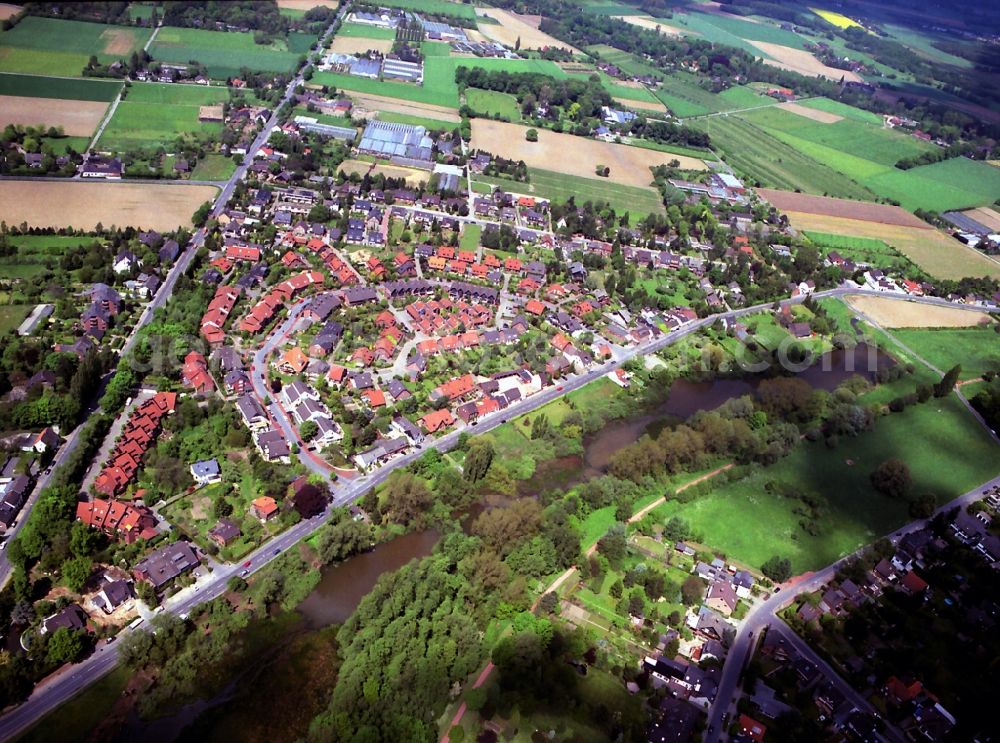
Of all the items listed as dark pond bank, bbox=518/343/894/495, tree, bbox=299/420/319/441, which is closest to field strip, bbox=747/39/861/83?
dark pond bank, bbox=518/343/894/495

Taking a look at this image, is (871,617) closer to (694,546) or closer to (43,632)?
(694,546)

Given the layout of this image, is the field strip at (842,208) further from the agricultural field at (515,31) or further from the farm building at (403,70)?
the agricultural field at (515,31)

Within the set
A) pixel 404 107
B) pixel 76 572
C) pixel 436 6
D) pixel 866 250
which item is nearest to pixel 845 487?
pixel 866 250

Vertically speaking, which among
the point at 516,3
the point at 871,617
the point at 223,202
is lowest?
the point at 871,617

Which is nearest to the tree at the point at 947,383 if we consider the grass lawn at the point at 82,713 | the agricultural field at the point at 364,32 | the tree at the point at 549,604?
the tree at the point at 549,604

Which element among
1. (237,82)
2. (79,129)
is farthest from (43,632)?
(237,82)

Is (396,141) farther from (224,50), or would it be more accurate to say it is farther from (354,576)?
(354,576)
